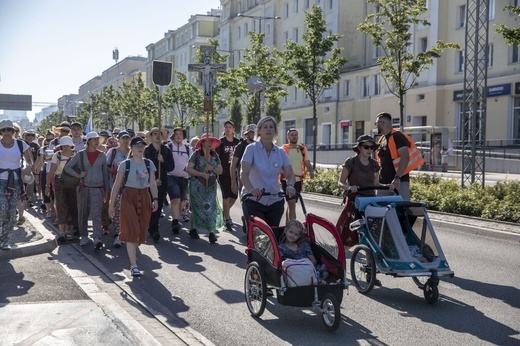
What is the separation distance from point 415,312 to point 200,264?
12.1ft

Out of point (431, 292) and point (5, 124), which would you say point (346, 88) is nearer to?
point (5, 124)

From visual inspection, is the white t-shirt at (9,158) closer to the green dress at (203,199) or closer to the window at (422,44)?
the green dress at (203,199)

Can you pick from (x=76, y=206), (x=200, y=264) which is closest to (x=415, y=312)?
(x=200, y=264)

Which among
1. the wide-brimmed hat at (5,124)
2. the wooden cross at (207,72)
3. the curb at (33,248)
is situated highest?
the wooden cross at (207,72)

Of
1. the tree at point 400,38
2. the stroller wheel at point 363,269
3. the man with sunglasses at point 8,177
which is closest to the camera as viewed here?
the stroller wheel at point 363,269

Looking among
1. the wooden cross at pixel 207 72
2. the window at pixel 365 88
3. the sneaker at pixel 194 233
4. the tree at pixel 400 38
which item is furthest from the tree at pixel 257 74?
the sneaker at pixel 194 233

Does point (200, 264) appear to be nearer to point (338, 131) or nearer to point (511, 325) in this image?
point (511, 325)

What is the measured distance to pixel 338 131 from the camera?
56656 mm

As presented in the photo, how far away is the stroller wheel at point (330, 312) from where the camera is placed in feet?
19.8

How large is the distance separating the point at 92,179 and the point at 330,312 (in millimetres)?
5930

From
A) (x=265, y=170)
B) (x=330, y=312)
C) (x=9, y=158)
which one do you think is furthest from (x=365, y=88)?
(x=330, y=312)

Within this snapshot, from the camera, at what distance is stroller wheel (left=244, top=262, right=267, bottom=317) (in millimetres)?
6492

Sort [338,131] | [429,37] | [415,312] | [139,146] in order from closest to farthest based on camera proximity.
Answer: [415,312]
[139,146]
[429,37]
[338,131]

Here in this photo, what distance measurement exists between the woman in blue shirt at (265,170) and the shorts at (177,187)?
5.17 meters
